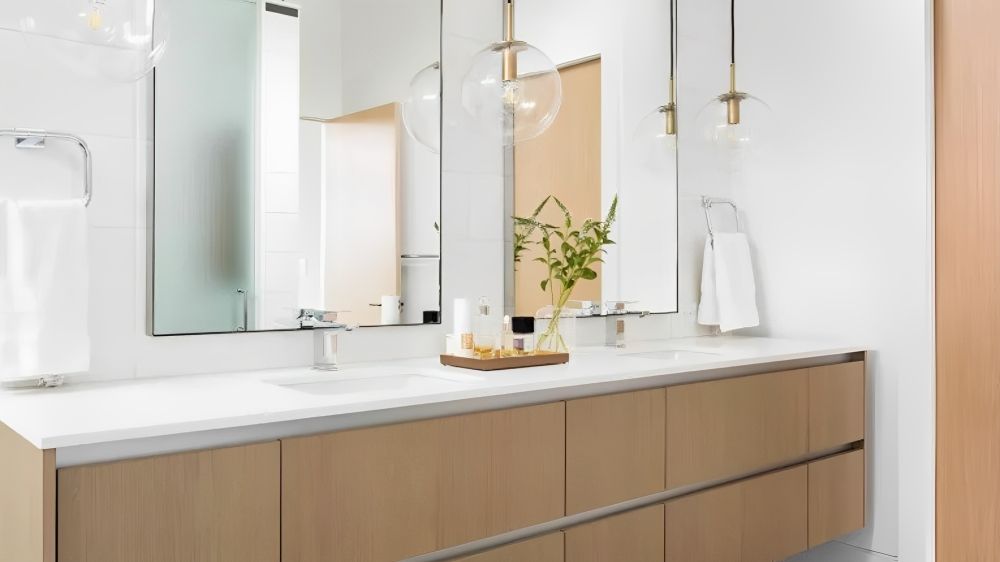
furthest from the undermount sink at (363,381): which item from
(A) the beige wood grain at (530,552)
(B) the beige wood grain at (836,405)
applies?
(B) the beige wood grain at (836,405)

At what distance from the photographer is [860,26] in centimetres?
263

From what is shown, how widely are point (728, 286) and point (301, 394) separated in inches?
69.9

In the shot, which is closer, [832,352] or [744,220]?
[832,352]

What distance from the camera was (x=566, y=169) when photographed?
2.48 meters

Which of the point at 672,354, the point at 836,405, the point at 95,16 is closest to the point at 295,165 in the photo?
the point at 95,16

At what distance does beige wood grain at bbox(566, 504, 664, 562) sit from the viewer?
69.2 inches

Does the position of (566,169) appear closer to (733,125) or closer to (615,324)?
(615,324)

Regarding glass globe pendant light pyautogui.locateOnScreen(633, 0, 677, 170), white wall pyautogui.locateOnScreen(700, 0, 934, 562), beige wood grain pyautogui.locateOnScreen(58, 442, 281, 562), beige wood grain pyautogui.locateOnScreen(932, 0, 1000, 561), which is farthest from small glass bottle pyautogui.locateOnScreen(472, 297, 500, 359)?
beige wood grain pyautogui.locateOnScreen(932, 0, 1000, 561)

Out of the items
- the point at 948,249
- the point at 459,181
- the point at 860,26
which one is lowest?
the point at 948,249

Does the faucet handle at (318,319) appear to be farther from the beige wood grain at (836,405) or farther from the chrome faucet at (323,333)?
the beige wood grain at (836,405)

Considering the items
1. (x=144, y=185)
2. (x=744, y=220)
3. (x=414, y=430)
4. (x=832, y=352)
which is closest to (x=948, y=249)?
(x=832, y=352)

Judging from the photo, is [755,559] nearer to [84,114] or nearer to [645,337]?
[645,337]

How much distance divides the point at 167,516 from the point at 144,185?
0.83 metres

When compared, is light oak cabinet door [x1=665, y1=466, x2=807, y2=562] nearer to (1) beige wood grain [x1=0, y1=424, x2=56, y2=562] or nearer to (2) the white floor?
(2) the white floor
